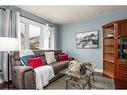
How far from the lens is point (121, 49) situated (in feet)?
11.6

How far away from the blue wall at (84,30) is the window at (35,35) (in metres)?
0.57

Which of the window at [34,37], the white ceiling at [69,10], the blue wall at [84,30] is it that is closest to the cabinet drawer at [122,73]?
the blue wall at [84,30]

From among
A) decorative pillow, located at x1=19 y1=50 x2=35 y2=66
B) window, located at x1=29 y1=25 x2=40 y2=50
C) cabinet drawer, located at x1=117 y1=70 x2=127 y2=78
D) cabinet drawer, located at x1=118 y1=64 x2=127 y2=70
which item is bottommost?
cabinet drawer, located at x1=117 y1=70 x2=127 y2=78

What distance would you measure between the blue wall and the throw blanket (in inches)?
86.6

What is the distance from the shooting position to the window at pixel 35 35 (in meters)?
4.11

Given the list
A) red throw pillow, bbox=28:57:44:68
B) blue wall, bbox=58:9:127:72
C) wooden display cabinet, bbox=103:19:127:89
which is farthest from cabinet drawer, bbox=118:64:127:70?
red throw pillow, bbox=28:57:44:68

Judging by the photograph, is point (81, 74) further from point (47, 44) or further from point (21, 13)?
point (47, 44)

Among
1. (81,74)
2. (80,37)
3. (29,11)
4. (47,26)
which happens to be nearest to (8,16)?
(29,11)

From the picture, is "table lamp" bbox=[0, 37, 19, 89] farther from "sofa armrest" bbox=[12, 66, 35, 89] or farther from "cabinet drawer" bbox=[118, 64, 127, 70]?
"cabinet drawer" bbox=[118, 64, 127, 70]

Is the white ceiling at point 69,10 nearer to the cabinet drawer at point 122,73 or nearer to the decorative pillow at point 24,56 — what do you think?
the decorative pillow at point 24,56

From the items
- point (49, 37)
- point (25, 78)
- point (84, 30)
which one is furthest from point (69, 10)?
point (25, 78)

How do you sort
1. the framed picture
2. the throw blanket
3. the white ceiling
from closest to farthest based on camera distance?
1. the throw blanket
2. the white ceiling
3. the framed picture

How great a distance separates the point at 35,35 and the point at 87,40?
198 centimetres

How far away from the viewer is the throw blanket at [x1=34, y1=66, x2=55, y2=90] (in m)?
2.64
